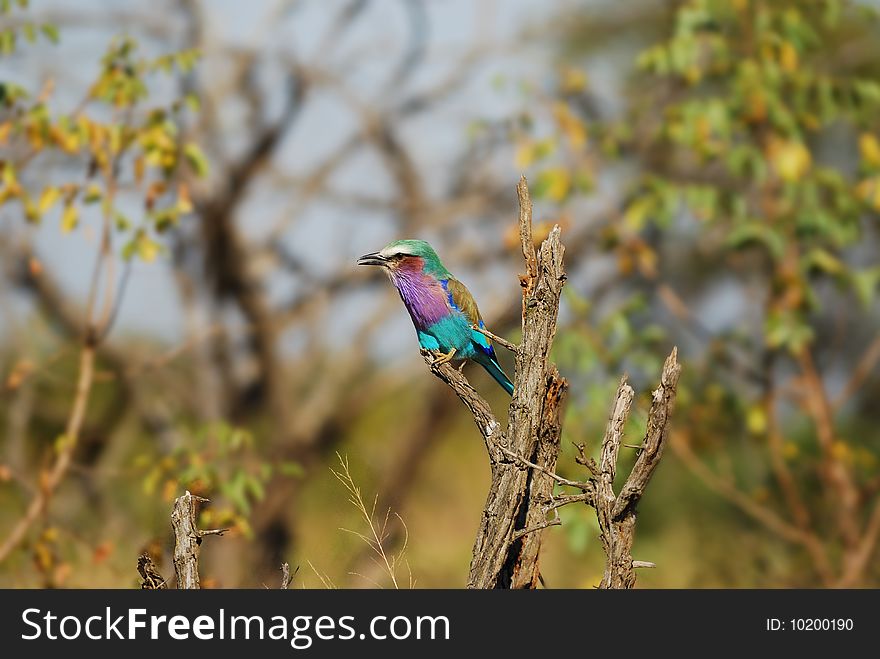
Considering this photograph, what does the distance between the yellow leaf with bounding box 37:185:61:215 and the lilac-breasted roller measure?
2.01m

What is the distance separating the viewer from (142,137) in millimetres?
4566

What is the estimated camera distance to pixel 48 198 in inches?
175

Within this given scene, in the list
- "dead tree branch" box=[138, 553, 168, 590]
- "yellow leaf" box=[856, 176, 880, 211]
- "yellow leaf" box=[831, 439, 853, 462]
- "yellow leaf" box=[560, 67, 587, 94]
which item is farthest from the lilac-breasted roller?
"yellow leaf" box=[560, 67, 587, 94]

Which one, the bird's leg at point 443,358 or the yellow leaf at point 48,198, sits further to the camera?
the yellow leaf at point 48,198

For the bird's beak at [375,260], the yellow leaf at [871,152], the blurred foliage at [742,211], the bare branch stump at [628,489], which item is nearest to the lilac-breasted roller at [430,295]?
the bird's beak at [375,260]

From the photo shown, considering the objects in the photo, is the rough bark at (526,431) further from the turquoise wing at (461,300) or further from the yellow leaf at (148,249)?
the yellow leaf at (148,249)

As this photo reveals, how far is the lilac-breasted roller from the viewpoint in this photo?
119 inches

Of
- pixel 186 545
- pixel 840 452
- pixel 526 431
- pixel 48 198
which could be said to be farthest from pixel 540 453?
pixel 840 452

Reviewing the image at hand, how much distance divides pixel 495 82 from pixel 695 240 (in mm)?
3853

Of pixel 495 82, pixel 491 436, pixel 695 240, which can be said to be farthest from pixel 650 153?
pixel 491 436

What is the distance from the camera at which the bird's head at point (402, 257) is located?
3.01 metres

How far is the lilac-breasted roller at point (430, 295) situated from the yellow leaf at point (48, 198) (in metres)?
2.01

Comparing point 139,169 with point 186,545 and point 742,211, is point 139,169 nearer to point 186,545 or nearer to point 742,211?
point 186,545
